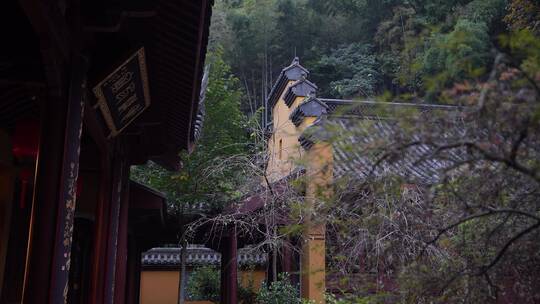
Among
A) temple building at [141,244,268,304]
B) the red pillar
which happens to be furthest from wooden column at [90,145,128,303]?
temple building at [141,244,268,304]

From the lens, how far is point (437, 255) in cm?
426

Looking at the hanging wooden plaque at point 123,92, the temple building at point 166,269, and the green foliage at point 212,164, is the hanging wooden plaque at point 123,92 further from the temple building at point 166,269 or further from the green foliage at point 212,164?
the temple building at point 166,269

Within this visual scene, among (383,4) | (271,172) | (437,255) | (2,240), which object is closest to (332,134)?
(437,255)

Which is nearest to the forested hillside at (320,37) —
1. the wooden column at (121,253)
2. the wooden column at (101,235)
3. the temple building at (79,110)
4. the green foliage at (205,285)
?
the green foliage at (205,285)

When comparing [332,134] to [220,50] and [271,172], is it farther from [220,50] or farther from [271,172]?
[220,50]

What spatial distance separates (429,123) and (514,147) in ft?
0.94

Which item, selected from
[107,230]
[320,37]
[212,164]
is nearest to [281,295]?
[212,164]

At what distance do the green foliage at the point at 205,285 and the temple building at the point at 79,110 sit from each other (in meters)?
8.73

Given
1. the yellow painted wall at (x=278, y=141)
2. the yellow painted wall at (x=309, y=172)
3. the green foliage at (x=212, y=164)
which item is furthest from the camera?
the green foliage at (x=212, y=164)

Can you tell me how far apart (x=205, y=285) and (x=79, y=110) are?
495 inches

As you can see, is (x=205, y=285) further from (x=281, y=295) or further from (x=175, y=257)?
(x=281, y=295)

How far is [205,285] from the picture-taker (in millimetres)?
15258

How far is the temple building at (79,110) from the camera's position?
3047mm

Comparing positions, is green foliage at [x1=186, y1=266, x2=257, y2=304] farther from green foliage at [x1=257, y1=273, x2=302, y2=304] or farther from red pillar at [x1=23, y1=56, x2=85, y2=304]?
red pillar at [x1=23, y1=56, x2=85, y2=304]
